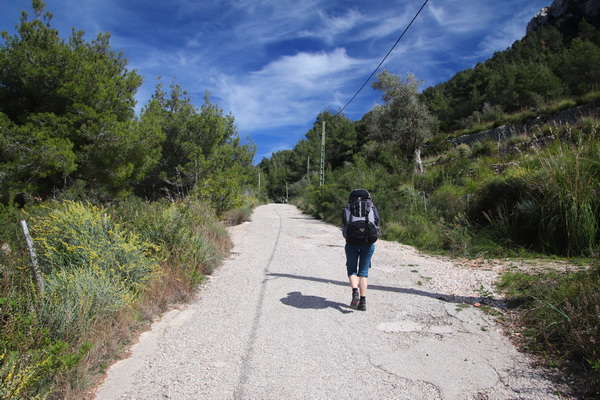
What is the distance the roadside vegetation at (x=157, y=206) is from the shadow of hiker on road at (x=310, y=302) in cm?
156

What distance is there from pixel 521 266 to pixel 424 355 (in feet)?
13.1

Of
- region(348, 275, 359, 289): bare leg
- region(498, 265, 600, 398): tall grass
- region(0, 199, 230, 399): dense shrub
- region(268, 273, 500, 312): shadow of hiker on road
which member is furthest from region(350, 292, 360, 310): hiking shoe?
region(0, 199, 230, 399): dense shrub

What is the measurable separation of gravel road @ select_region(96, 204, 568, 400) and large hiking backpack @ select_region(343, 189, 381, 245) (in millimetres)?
999

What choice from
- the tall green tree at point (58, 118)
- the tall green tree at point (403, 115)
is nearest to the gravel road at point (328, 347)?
the tall green tree at point (58, 118)

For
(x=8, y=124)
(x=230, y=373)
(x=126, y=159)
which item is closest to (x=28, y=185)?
(x=8, y=124)

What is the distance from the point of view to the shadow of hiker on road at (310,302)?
4641 mm

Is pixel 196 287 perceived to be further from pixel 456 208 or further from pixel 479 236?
pixel 456 208

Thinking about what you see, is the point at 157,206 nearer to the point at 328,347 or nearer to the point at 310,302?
the point at 310,302

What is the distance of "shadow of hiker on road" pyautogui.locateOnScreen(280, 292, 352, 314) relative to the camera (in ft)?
15.2

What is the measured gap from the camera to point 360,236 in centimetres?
444

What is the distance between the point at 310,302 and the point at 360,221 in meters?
1.43

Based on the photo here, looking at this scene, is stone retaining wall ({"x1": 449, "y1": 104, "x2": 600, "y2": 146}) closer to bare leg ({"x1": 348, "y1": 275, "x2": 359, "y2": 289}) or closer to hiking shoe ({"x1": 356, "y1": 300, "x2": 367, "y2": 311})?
bare leg ({"x1": 348, "y1": 275, "x2": 359, "y2": 289})

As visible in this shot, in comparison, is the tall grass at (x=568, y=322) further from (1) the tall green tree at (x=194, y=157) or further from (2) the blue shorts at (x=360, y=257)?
(1) the tall green tree at (x=194, y=157)

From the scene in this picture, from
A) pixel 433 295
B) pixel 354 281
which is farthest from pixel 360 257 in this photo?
pixel 433 295
